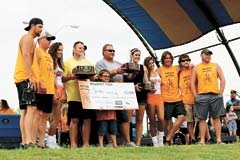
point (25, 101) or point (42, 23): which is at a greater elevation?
point (42, 23)

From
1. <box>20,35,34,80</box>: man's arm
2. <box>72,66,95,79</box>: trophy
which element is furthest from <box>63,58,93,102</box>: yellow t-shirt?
<box>20,35,34,80</box>: man's arm

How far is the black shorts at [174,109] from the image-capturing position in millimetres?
10375

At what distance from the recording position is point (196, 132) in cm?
1308

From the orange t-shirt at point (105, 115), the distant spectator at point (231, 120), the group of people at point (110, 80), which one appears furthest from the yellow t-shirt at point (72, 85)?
the distant spectator at point (231, 120)

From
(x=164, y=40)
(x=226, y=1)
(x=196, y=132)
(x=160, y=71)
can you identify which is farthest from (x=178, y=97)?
(x=164, y=40)

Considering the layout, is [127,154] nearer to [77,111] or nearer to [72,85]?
[77,111]

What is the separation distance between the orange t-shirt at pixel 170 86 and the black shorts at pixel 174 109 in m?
0.07

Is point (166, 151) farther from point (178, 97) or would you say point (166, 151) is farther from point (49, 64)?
point (178, 97)

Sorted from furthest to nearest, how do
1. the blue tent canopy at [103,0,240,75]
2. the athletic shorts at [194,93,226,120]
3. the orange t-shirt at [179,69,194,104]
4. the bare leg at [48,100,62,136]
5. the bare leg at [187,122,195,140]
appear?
the blue tent canopy at [103,0,240,75] < the bare leg at [187,122,195,140] < the orange t-shirt at [179,69,194,104] < the athletic shorts at [194,93,226,120] < the bare leg at [48,100,62,136]

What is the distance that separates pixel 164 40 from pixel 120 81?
19.9ft

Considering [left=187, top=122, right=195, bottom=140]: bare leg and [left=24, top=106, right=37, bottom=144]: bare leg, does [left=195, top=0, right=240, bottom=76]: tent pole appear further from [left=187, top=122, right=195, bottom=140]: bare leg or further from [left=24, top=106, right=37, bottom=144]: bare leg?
[left=24, top=106, right=37, bottom=144]: bare leg

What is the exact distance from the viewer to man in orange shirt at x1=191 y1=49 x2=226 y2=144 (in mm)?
10008

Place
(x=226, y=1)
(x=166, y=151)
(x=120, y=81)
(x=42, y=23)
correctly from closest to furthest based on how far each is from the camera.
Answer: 1. (x=166, y=151)
2. (x=42, y=23)
3. (x=120, y=81)
4. (x=226, y=1)

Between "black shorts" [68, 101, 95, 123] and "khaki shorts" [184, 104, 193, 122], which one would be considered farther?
"khaki shorts" [184, 104, 193, 122]
